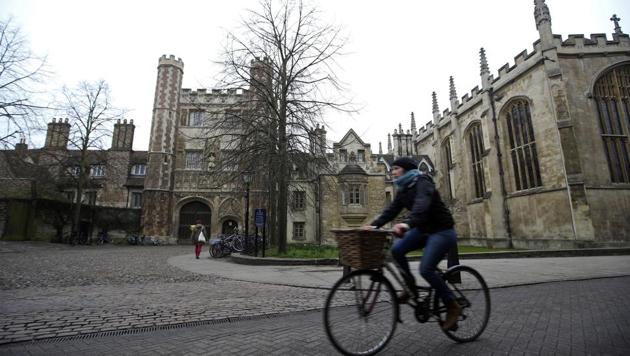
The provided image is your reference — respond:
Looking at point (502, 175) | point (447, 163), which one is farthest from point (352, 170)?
point (502, 175)

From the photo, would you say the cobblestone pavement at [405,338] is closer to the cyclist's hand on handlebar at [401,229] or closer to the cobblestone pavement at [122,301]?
the cobblestone pavement at [122,301]

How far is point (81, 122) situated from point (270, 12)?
65.2 feet

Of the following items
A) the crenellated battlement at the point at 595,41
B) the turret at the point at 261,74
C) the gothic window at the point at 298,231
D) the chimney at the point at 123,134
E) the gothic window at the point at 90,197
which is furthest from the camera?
the chimney at the point at 123,134

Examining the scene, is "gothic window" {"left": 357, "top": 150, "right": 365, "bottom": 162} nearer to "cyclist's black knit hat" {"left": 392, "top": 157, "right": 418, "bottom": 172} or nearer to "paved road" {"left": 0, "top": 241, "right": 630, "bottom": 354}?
"paved road" {"left": 0, "top": 241, "right": 630, "bottom": 354}

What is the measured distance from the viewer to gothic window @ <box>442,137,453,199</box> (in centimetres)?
3136

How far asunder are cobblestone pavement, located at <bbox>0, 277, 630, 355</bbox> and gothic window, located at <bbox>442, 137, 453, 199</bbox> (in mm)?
28326

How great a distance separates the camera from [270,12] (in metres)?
14.6

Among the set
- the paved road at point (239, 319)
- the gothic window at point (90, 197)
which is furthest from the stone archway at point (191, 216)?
the paved road at point (239, 319)

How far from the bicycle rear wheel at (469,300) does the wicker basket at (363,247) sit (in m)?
0.86

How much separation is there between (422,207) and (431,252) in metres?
0.48

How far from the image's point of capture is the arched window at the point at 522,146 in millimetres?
21000

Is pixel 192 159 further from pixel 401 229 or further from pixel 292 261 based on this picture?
pixel 401 229

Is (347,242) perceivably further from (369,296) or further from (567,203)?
(567,203)

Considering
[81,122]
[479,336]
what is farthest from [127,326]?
[81,122]
